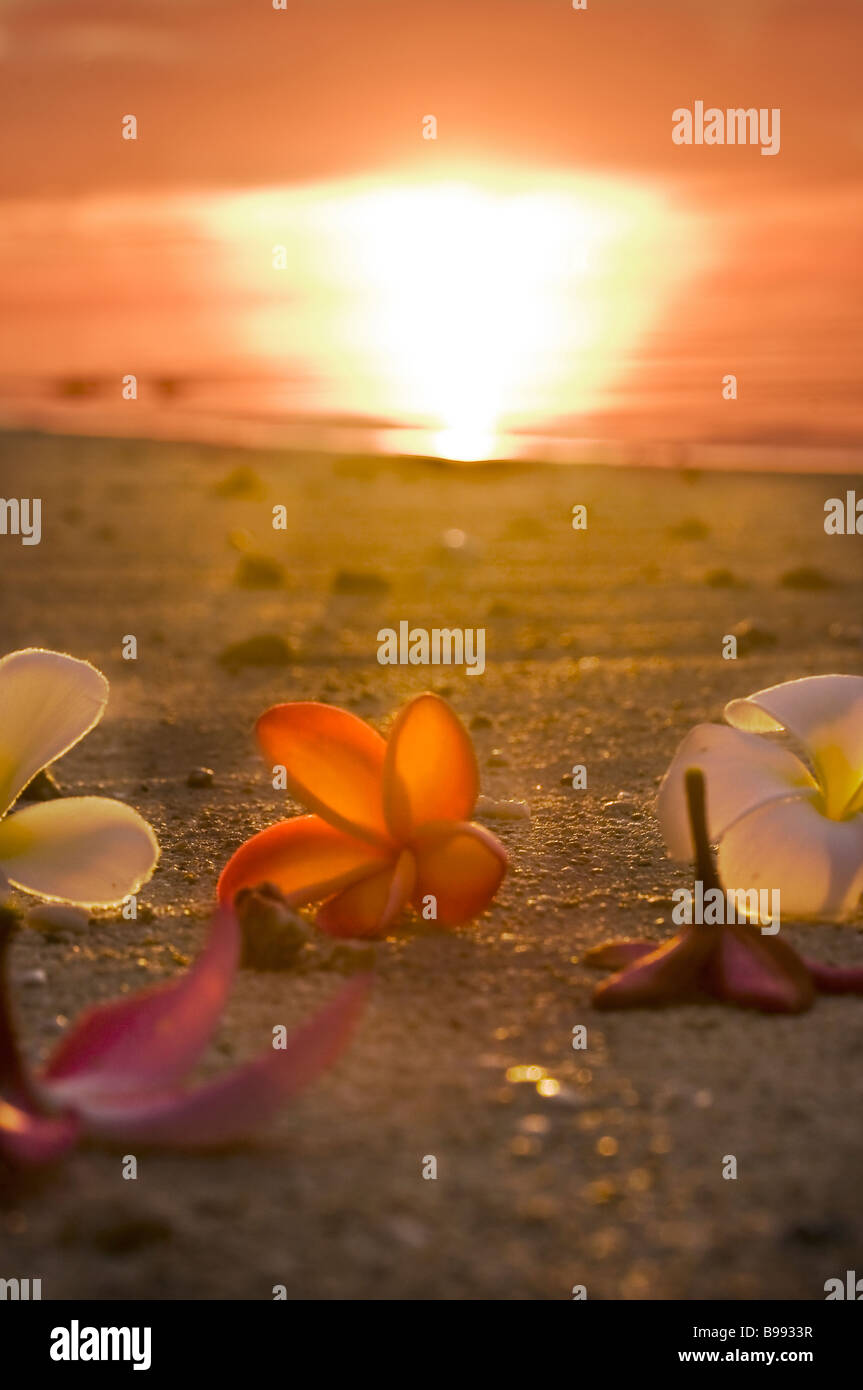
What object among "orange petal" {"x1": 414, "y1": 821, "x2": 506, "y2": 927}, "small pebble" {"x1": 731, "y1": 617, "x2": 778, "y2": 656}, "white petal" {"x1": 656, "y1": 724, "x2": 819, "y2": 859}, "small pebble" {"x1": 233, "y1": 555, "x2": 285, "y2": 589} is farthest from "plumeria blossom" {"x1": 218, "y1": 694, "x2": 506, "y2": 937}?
"small pebble" {"x1": 233, "y1": 555, "x2": 285, "y2": 589}

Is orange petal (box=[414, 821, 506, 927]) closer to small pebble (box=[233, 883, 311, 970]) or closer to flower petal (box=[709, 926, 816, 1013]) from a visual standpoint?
small pebble (box=[233, 883, 311, 970])

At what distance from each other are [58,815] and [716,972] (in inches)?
48.1

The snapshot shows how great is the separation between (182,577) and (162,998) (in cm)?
617

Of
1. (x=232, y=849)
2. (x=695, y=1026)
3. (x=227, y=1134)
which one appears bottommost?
(x=227, y=1134)

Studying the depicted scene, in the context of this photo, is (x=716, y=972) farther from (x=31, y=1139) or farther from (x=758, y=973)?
(x=31, y=1139)

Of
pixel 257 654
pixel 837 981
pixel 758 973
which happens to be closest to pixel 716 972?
pixel 758 973

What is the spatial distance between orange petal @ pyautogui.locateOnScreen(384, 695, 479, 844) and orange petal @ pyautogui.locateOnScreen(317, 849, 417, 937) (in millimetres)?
67

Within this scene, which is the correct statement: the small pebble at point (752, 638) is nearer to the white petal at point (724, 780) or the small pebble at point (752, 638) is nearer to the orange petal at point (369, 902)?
Result: the white petal at point (724, 780)

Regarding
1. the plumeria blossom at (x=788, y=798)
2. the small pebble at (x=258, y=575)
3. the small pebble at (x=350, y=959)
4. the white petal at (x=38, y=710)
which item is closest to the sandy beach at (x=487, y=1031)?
the small pebble at (x=350, y=959)

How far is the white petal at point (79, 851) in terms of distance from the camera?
2793 millimetres
